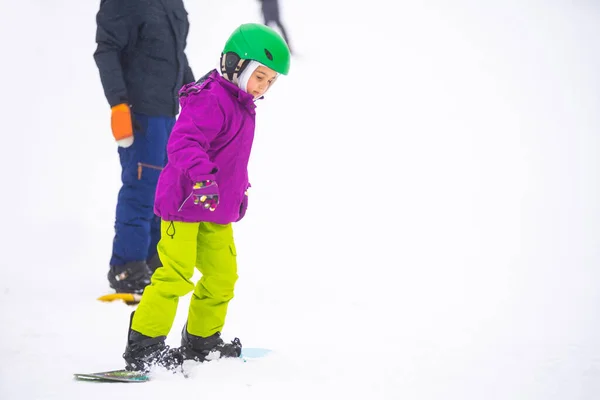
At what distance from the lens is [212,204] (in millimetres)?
2371

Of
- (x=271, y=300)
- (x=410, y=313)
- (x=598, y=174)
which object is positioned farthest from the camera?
(x=598, y=174)

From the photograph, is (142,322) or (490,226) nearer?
(142,322)

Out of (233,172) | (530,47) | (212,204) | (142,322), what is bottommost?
(142,322)

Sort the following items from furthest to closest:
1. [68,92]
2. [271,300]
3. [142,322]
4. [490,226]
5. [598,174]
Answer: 1. [68,92]
2. [598,174]
3. [490,226]
4. [271,300]
5. [142,322]

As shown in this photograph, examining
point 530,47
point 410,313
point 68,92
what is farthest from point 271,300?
point 530,47

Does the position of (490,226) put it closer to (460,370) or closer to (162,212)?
(460,370)

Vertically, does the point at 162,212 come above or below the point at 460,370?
above

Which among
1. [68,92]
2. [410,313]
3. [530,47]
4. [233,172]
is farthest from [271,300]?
[530,47]

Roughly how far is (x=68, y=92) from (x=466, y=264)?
19.4 feet

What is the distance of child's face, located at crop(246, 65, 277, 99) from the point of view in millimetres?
2620

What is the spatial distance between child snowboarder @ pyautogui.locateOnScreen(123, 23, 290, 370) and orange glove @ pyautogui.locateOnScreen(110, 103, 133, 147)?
130 centimetres

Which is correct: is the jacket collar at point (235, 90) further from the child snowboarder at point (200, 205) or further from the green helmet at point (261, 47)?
the green helmet at point (261, 47)

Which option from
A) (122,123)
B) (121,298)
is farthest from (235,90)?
(121,298)

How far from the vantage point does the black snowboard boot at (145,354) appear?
8.16 ft
